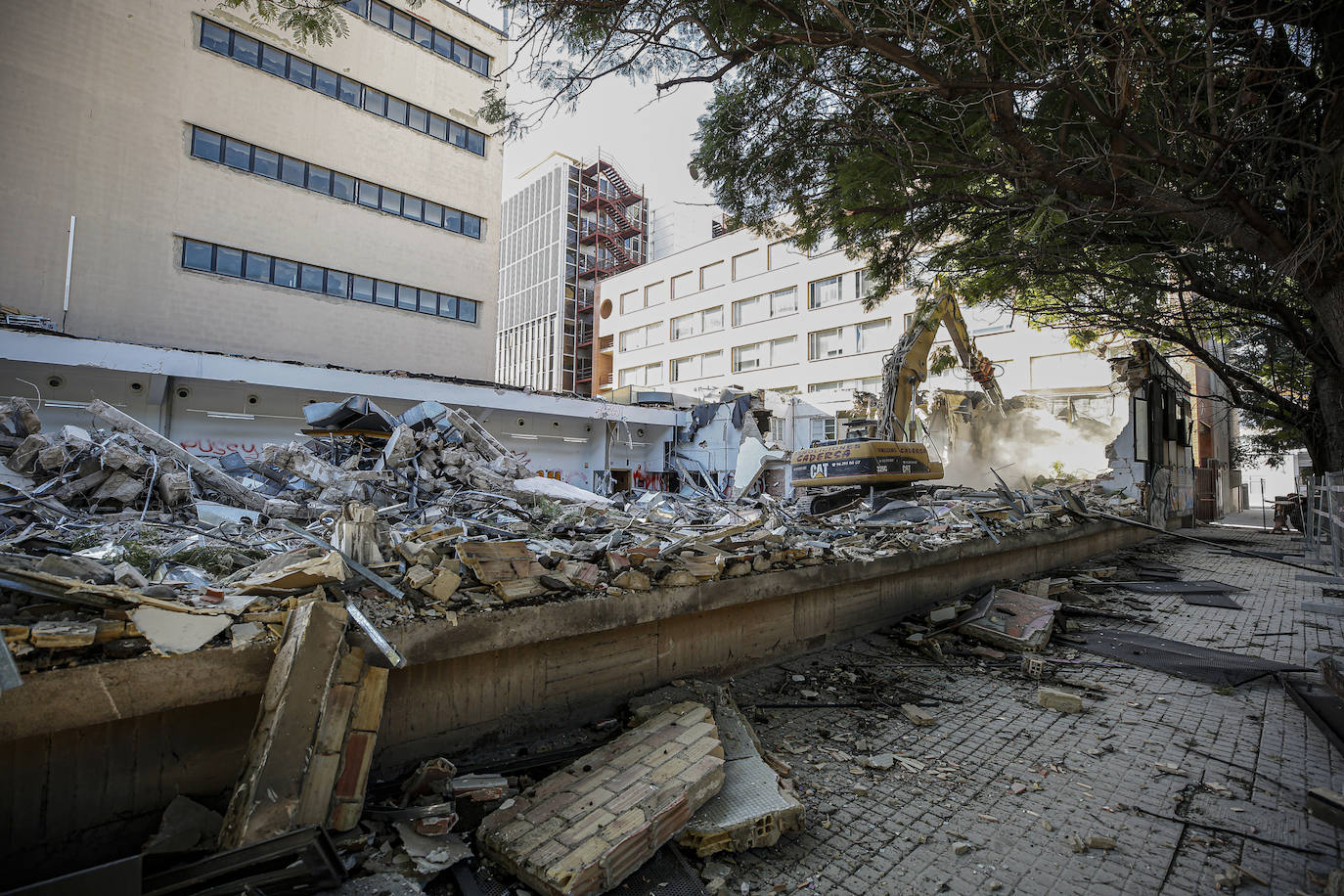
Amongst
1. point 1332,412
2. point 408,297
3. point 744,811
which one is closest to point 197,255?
point 408,297

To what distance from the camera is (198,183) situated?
1658 cm

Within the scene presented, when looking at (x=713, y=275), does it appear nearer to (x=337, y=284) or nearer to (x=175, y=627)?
(x=337, y=284)

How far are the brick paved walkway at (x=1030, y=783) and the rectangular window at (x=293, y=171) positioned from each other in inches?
804

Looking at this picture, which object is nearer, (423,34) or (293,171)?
(293,171)

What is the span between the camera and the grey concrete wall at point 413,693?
2.26 meters

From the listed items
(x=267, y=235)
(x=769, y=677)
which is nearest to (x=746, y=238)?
(x=267, y=235)

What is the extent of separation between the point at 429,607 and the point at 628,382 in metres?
42.2

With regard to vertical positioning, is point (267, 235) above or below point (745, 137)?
above

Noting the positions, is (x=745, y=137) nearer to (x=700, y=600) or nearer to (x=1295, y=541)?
(x=700, y=600)

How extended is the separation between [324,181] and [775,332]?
75.8 feet

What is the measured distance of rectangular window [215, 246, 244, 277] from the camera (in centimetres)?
1702

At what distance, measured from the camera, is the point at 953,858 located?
2.84 metres

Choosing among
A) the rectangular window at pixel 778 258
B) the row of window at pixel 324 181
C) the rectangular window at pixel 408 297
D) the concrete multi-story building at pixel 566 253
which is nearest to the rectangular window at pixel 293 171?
the row of window at pixel 324 181

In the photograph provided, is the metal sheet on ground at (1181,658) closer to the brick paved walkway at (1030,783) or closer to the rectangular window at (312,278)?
the brick paved walkway at (1030,783)
